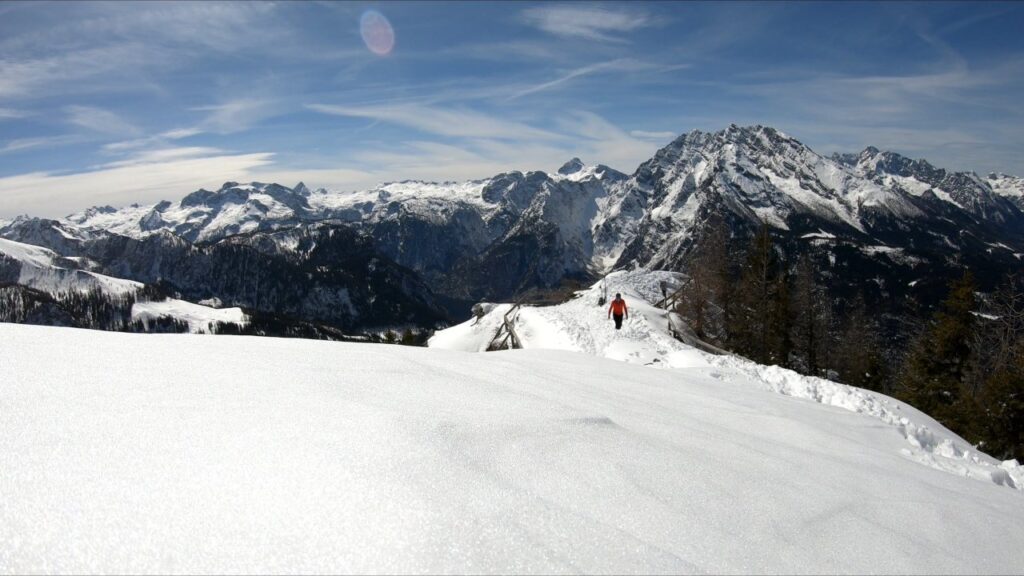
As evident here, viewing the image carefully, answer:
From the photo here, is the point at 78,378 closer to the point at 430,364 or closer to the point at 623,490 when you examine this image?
the point at 430,364

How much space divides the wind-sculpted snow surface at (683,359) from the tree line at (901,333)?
23.6 feet

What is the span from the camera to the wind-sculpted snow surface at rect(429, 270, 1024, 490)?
992 centimetres

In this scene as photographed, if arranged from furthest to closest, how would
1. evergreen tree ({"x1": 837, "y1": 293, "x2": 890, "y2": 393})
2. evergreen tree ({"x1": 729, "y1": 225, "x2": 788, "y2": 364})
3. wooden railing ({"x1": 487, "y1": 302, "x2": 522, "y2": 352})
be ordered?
evergreen tree ({"x1": 837, "y1": 293, "x2": 890, "y2": 393}), evergreen tree ({"x1": 729, "y1": 225, "x2": 788, "y2": 364}), wooden railing ({"x1": 487, "y1": 302, "x2": 522, "y2": 352})

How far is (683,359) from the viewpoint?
20.4m

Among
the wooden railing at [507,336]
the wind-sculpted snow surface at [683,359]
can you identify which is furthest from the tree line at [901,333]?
the wooden railing at [507,336]

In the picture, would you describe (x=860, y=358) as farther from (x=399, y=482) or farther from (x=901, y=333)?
(x=399, y=482)

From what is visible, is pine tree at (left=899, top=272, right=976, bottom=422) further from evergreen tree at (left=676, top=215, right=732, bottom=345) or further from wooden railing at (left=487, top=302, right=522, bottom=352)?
wooden railing at (left=487, top=302, right=522, bottom=352)

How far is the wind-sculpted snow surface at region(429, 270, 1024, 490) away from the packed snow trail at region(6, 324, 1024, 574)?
347 cm

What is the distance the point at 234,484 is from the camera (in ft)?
11.5

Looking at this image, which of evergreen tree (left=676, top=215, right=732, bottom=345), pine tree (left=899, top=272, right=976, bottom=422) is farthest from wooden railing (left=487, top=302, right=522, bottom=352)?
pine tree (left=899, top=272, right=976, bottom=422)

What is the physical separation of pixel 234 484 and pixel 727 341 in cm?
3962

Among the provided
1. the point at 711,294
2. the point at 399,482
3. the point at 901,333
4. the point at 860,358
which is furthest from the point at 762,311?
the point at 399,482

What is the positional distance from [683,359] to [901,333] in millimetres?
32790

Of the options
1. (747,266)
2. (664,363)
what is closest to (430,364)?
(664,363)
